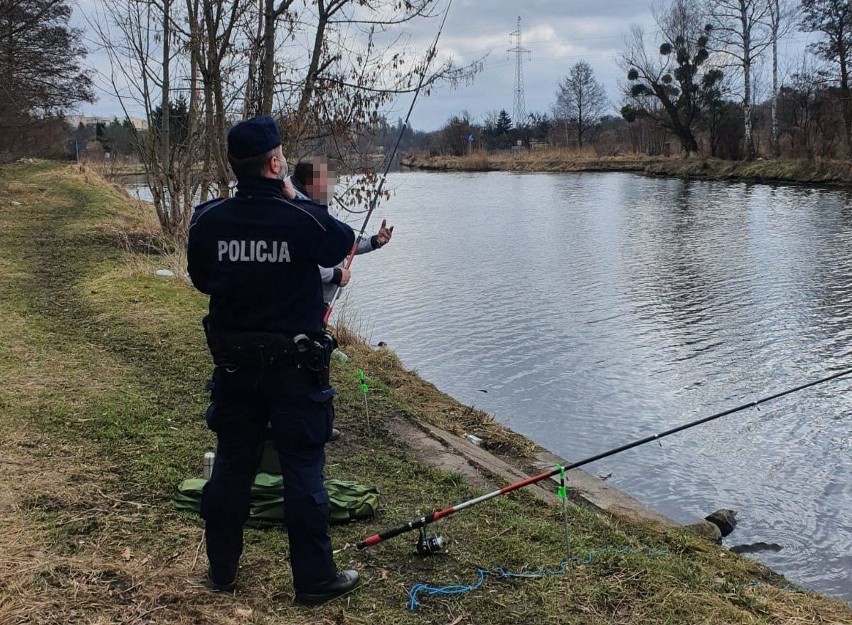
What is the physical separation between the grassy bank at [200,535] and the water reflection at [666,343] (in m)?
1.39

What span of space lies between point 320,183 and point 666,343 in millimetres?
7551

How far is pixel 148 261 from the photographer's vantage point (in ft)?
36.0

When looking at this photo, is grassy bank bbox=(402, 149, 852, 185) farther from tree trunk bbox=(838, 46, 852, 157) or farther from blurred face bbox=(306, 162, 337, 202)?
blurred face bbox=(306, 162, 337, 202)

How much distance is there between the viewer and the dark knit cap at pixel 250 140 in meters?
2.89

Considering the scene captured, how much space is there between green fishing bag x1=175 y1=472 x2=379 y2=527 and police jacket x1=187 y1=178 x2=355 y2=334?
117cm

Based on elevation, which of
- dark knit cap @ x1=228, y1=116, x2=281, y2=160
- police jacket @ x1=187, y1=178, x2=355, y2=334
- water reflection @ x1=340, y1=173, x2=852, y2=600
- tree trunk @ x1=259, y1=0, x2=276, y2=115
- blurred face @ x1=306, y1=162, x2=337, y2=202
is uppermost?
tree trunk @ x1=259, y1=0, x2=276, y2=115

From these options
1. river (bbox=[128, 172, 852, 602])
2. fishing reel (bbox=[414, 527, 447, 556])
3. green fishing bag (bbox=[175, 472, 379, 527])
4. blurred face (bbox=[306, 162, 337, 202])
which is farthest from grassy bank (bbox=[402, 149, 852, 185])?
fishing reel (bbox=[414, 527, 447, 556])

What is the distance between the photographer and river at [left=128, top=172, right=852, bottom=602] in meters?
6.55

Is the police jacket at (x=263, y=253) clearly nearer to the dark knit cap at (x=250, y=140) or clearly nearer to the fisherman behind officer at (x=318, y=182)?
the dark knit cap at (x=250, y=140)

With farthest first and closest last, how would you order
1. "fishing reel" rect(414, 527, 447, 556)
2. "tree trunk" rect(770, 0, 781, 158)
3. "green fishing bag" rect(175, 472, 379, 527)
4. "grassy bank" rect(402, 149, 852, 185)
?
"tree trunk" rect(770, 0, 781, 158), "grassy bank" rect(402, 149, 852, 185), "green fishing bag" rect(175, 472, 379, 527), "fishing reel" rect(414, 527, 447, 556)

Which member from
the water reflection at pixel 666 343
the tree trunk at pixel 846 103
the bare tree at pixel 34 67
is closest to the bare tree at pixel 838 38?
the tree trunk at pixel 846 103

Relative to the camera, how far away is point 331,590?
311cm

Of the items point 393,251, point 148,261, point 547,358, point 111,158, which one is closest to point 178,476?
point 547,358

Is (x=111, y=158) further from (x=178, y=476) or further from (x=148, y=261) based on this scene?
(x=178, y=476)
